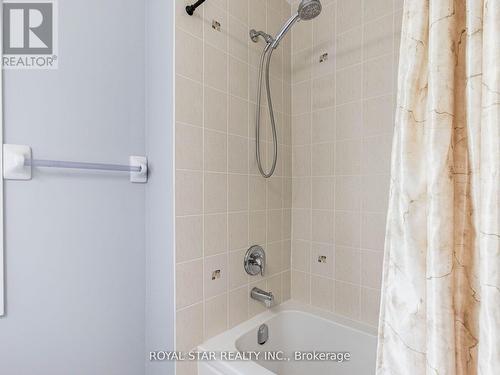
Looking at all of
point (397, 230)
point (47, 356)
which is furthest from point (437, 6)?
point (47, 356)

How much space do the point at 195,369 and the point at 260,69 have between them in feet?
4.59

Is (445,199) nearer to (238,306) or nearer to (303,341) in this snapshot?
(238,306)

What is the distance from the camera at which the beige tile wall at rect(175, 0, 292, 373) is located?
109 cm

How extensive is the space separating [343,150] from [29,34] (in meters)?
1.40

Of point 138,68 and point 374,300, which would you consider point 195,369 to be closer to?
point 374,300

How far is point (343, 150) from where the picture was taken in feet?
4.79

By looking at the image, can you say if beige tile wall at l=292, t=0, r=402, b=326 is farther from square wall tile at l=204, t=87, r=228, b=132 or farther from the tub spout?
square wall tile at l=204, t=87, r=228, b=132

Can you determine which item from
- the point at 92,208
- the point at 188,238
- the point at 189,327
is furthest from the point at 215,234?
the point at 92,208

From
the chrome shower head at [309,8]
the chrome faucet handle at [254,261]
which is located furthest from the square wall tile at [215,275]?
the chrome shower head at [309,8]

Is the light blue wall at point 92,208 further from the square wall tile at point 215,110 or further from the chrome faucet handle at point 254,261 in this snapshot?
the chrome faucet handle at point 254,261

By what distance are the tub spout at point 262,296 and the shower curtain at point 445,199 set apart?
0.78m

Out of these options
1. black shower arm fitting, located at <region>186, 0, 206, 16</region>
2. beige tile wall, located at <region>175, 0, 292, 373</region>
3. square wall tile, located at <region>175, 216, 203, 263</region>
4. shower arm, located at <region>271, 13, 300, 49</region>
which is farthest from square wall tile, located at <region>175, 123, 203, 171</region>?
shower arm, located at <region>271, 13, 300, 49</region>

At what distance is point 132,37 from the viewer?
1.15 m

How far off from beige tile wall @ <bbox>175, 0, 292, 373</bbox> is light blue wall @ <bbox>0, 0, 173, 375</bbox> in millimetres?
65
